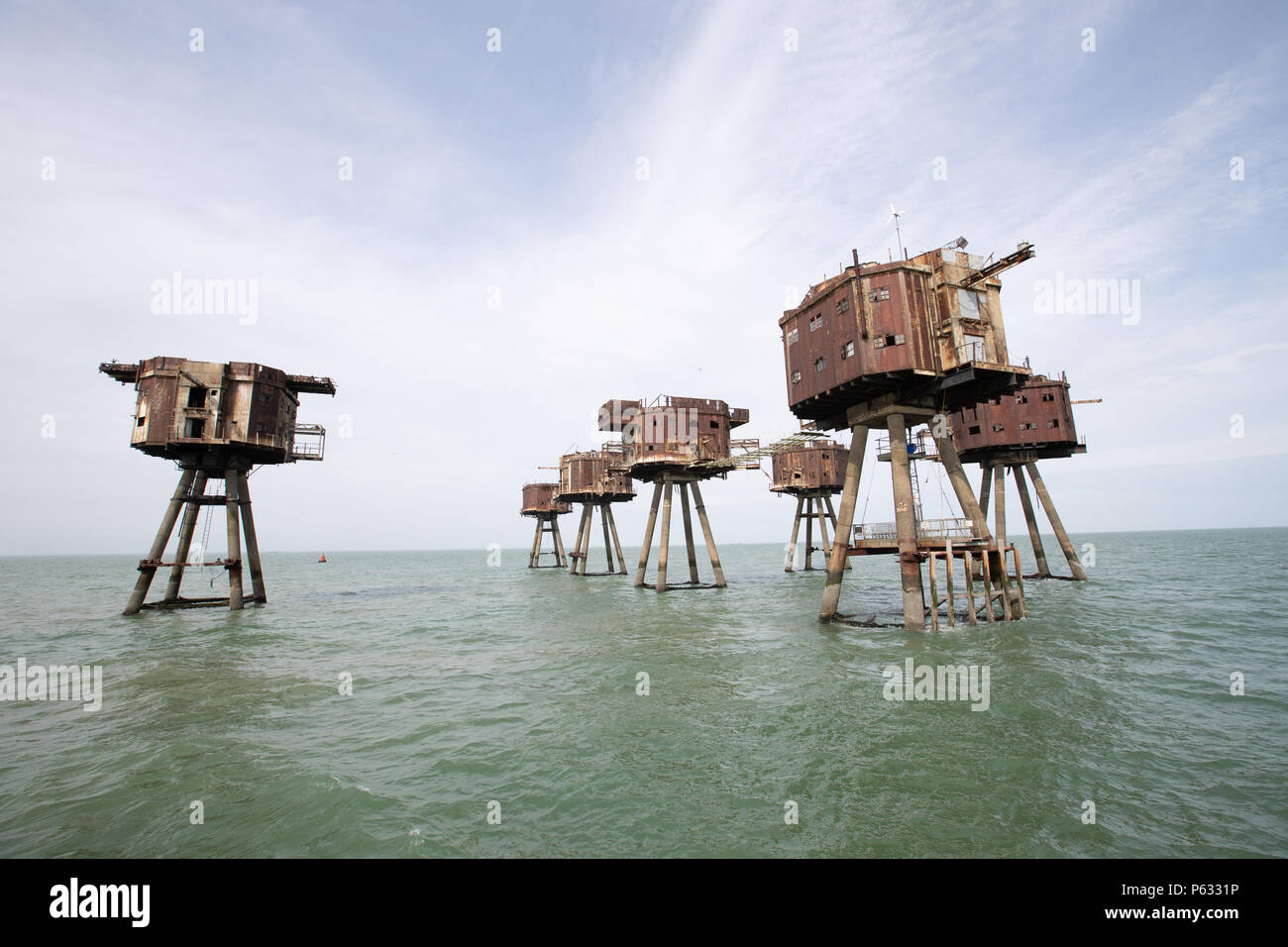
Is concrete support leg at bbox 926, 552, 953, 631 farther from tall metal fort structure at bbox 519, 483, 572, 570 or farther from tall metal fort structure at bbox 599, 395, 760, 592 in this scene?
tall metal fort structure at bbox 519, 483, 572, 570

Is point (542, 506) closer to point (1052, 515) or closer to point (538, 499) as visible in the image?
point (538, 499)

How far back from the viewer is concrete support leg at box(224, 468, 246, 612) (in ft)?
91.0

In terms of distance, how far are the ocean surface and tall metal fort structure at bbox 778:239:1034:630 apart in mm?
2842

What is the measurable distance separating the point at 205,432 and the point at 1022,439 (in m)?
45.8

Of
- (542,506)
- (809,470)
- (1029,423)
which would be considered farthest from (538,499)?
(1029,423)

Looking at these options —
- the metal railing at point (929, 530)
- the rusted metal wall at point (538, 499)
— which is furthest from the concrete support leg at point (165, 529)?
the rusted metal wall at point (538, 499)

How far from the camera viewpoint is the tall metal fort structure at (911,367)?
1947cm

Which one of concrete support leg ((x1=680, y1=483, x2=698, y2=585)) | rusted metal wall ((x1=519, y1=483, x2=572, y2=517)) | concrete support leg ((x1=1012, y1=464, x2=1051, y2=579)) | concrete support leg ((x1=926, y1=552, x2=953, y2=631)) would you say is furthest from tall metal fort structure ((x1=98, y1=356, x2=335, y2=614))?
concrete support leg ((x1=1012, y1=464, x2=1051, y2=579))

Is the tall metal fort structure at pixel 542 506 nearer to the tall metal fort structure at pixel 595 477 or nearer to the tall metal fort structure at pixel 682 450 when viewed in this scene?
the tall metal fort structure at pixel 595 477

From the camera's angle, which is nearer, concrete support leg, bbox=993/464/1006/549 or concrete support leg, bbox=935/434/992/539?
concrete support leg, bbox=935/434/992/539

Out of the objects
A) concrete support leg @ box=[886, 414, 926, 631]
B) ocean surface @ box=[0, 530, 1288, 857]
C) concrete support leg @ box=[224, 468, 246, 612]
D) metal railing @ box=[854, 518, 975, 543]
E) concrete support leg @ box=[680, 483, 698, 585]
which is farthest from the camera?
concrete support leg @ box=[680, 483, 698, 585]
